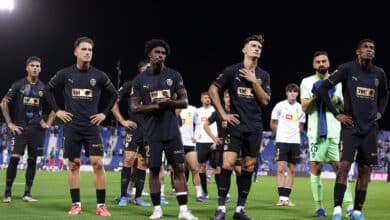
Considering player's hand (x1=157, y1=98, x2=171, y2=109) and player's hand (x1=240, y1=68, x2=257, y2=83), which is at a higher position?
player's hand (x1=240, y1=68, x2=257, y2=83)

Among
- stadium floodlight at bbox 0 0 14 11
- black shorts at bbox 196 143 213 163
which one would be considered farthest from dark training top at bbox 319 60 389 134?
stadium floodlight at bbox 0 0 14 11

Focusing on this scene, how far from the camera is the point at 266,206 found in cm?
1081

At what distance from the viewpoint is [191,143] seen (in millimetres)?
13031

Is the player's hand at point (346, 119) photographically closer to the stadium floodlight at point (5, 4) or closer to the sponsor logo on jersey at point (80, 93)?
the sponsor logo on jersey at point (80, 93)

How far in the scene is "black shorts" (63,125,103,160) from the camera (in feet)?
28.4

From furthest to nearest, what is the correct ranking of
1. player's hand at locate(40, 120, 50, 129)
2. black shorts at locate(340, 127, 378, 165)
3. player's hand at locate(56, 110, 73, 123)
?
player's hand at locate(40, 120, 50, 129) → player's hand at locate(56, 110, 73, 123) → black shorts at locate(340, 127, 378, 165)

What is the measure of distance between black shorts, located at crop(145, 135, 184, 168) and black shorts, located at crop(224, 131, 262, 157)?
703 mm

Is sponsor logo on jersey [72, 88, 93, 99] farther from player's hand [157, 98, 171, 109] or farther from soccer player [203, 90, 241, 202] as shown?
soccer player [203, 90, 241, 202]

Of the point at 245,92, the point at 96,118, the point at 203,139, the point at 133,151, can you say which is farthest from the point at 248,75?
the point at 203,139

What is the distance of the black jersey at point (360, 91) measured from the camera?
787cm

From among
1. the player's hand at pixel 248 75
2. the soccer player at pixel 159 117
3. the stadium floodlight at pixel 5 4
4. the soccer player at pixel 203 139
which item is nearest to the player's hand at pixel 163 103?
the soccer player at pixel 159 117

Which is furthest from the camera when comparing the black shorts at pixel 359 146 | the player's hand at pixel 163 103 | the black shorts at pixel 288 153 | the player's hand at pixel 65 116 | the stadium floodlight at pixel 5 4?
the stadium floodlight at pixel 5 4

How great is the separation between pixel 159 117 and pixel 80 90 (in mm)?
1402

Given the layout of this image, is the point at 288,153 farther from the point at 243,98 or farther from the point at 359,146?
the point at 243,98
